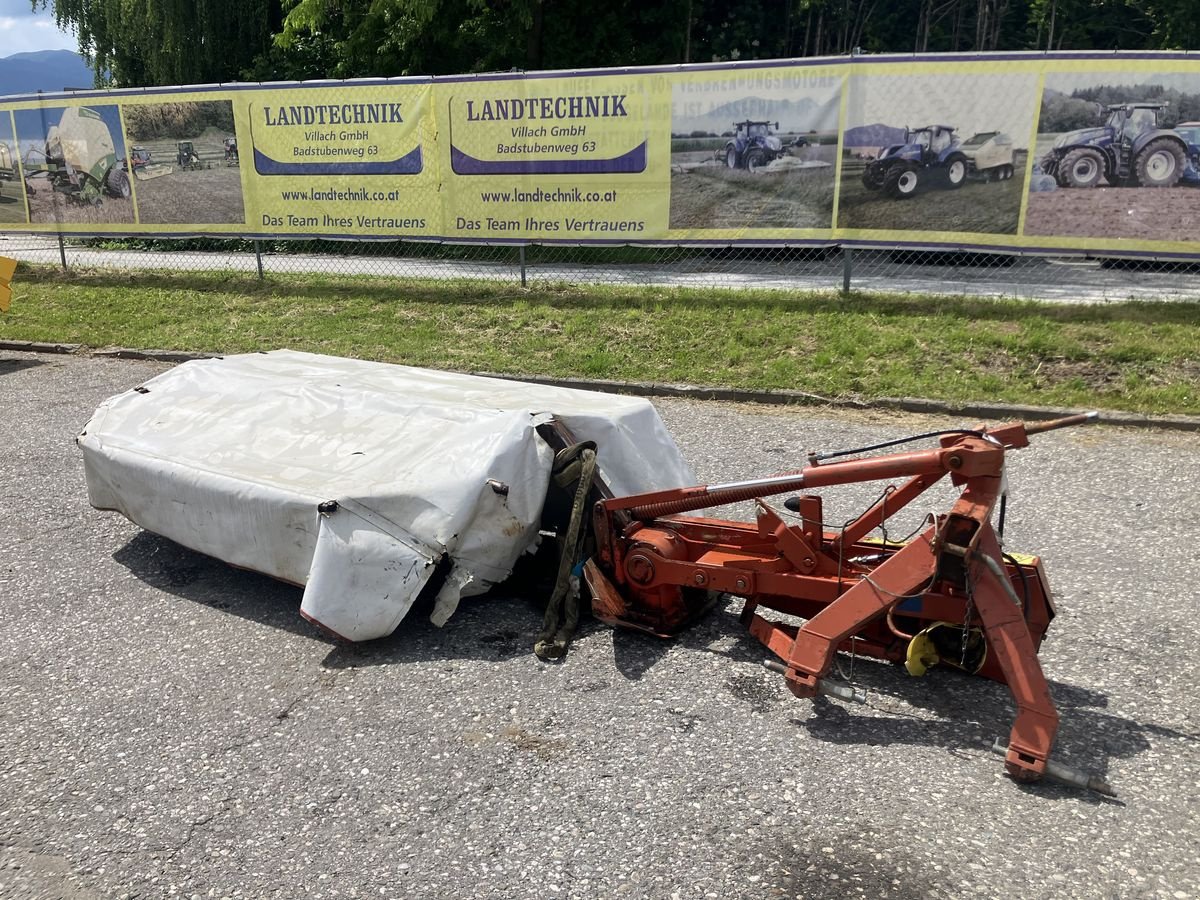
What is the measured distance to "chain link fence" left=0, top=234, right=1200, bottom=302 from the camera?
1061cm

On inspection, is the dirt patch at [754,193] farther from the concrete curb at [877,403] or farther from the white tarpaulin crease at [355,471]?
the white tarpaulin crease at [355,471]

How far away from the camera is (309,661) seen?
14.4 feet

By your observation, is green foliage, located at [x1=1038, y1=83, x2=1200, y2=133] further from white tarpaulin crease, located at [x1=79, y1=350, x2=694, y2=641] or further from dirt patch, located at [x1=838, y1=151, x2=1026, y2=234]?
white tarpaulin crease, located at [x1=79, y1=350, x2=694, y2=641]

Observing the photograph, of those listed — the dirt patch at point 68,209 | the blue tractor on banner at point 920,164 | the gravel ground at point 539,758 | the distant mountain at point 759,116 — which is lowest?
the gravel ground at point 539,758

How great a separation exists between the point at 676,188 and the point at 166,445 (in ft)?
22.1

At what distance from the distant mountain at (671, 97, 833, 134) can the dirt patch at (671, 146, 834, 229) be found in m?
0.26

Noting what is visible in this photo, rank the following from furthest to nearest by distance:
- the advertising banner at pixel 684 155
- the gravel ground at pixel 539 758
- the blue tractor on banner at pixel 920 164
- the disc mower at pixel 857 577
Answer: the blue tractor on banner at pixel 920 164 → the advertising banner at pixel 684 155 → the disc mower at pixel 857 577 → the gravel ground at pixel 539 758

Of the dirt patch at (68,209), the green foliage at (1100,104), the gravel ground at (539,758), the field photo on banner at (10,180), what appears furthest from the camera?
the field photo on banner at (10,180)

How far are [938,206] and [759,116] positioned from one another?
2004 millimetres

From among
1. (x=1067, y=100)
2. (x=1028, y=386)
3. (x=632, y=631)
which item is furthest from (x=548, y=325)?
(x=632, y=631)

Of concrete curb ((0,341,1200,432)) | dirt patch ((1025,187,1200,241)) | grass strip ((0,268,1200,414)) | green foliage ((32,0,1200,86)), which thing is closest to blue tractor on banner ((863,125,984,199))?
dirt patch ((1025,187,1200,241))

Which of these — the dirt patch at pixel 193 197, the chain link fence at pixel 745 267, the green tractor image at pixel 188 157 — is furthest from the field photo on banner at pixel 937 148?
the green tractor image at pixel 188 157

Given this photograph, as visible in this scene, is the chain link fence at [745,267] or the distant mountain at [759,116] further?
the chain link fence at [745,267]

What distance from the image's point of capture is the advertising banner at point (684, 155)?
29.8 feet
